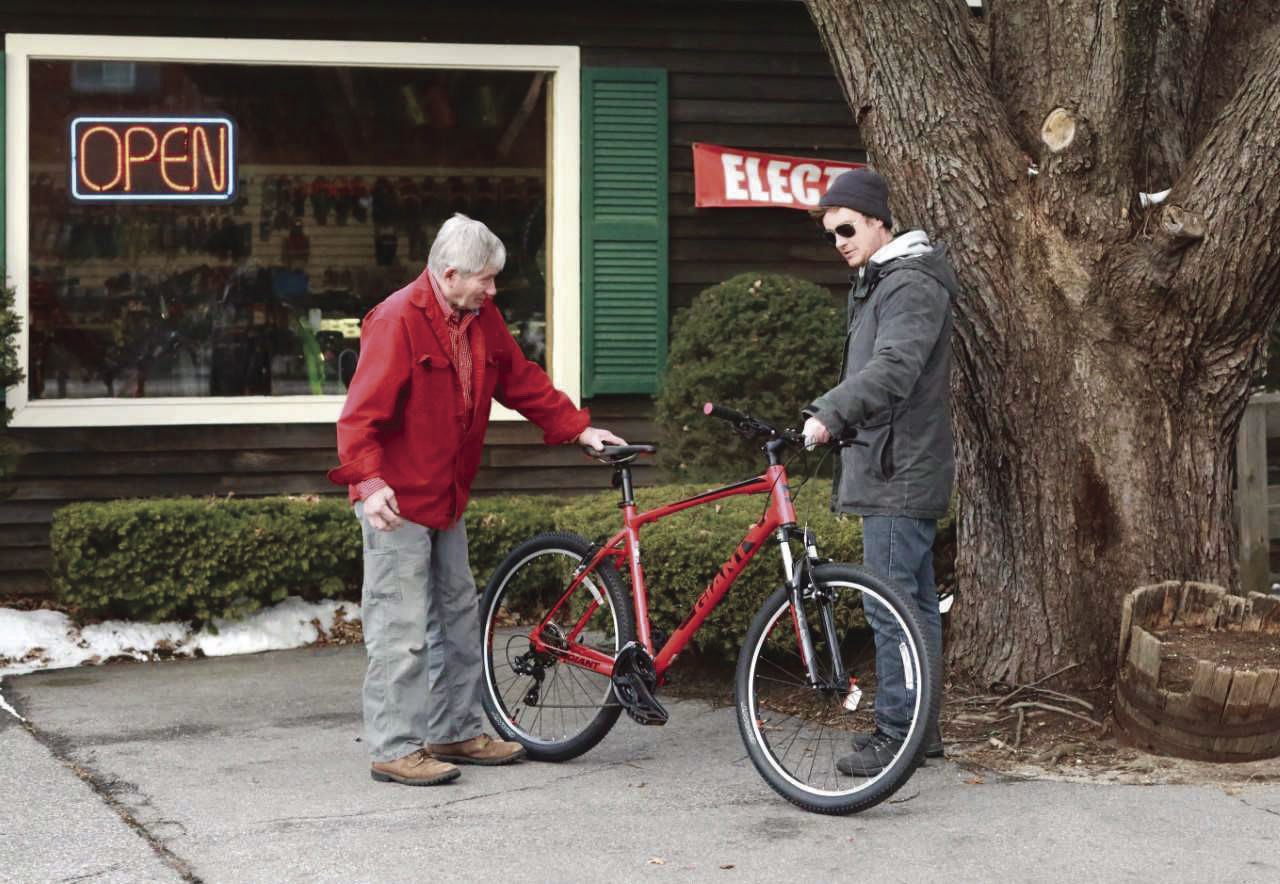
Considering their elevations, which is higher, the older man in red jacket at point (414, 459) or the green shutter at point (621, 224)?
the green shutter at point (621, 224)

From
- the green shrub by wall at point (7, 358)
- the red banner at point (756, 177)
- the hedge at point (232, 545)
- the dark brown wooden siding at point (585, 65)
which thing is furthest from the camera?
the red banner at point (756, 177)

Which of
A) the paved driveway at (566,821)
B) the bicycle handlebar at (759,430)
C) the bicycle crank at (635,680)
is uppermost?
the bicycle handlebar at (759,430)

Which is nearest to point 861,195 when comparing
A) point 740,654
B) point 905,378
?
point 905,378

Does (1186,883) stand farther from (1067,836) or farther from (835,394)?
(835,394)

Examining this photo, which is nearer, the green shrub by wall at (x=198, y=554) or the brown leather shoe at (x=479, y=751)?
the brown leather shoe at (x=479, y=751)

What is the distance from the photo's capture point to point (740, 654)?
5.37m

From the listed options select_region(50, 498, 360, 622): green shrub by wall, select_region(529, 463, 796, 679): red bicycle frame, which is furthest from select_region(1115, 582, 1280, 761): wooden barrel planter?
select_region(50, 498, 360, 622): green shrub by wall

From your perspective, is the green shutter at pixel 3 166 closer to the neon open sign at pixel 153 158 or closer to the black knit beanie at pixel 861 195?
the neon open sign at pixel 153 158

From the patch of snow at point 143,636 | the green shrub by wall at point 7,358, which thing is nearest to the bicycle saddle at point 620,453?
the patch of snow at point 143,636

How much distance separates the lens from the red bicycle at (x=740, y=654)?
5.11 meters

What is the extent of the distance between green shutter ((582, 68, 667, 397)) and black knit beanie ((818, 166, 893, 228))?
4568 mm

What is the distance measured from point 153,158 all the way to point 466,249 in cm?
458

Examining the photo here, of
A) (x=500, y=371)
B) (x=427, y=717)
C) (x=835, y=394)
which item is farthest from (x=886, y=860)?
(x=500, y=371)

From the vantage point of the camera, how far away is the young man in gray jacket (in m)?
5.29
